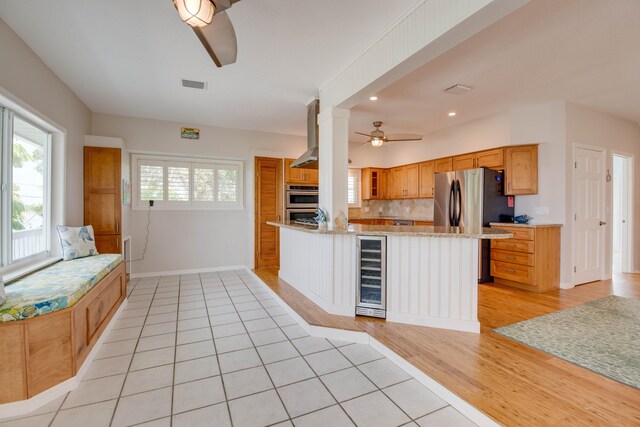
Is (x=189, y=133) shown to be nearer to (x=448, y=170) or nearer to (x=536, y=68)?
(x=448, y=170)

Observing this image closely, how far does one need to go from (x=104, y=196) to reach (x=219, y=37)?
347 cm

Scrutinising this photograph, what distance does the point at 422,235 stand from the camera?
8.83 feet

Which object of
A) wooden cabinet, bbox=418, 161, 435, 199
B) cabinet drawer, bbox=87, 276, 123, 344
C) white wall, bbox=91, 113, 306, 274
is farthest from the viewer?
wooden cabinet, bbox=418, 161, 435, 199

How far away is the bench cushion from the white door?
5.96 m

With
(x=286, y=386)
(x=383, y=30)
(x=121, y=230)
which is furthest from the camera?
(x=121, y=230)

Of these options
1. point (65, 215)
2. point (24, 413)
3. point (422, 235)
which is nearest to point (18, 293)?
point (24, 413)

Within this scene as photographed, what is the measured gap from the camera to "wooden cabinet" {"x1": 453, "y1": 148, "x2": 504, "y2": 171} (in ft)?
15.1

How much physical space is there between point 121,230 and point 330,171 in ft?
10.7

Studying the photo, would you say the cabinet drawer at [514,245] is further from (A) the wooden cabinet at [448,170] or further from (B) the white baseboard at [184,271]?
(B) the white baseboard at [184,271]

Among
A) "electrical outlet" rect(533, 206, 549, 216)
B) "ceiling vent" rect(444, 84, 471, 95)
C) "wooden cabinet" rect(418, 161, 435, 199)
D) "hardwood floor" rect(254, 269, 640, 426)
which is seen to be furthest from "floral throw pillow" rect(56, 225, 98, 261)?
"electrical outlet" rect(533, 206, 549, 216)

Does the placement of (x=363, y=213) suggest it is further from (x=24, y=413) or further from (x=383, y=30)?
(x=24, y=413)

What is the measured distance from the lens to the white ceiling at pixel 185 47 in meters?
2.25

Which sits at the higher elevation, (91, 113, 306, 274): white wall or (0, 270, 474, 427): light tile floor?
(91, 113, 306, 274): white wall

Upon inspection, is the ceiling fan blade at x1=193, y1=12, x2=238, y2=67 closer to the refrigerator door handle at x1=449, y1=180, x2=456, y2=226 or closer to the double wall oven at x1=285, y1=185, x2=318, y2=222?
the double wall oven at x1=285, y1=185, x2=318, y2=222
